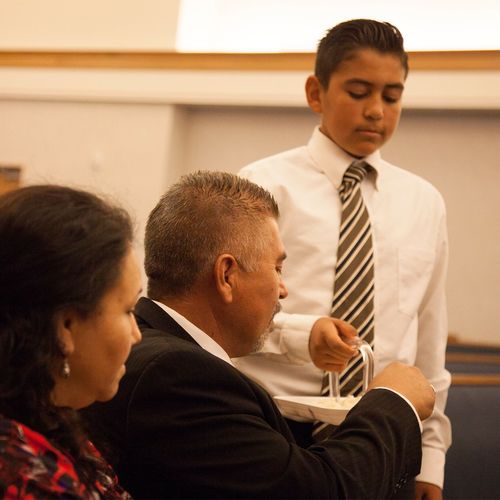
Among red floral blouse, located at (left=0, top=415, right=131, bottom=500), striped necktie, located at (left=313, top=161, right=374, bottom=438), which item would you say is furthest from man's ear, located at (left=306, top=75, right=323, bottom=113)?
red floral blouse, located at (left=0, top=415, right=131, bottom=500)

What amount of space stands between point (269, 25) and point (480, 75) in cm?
139

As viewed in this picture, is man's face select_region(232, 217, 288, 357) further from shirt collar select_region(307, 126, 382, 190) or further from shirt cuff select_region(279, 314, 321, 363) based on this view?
shirt collar select_region(307, 126, 382, 190)

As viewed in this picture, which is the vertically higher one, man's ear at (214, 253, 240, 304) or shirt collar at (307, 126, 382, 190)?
shirt collar at (307, 126, 382, 190)

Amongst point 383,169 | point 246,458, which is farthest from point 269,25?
point 246,458

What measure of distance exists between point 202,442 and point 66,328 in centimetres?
32

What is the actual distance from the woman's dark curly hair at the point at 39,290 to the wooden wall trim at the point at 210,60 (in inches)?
149

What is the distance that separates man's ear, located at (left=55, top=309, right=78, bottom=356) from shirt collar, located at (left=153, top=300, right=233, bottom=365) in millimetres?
429

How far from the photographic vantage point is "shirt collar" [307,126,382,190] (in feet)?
8.15

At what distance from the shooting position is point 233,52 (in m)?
5.32

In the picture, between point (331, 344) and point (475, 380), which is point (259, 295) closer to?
point (331, 344)

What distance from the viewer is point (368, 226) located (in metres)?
2.41

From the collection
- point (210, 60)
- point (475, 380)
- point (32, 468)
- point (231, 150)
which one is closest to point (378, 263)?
point (475, 380)

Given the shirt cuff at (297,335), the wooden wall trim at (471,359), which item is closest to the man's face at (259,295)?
the shirt cuff at (297,335)

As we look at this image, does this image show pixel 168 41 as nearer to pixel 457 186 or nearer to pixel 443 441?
pixel 457 186
